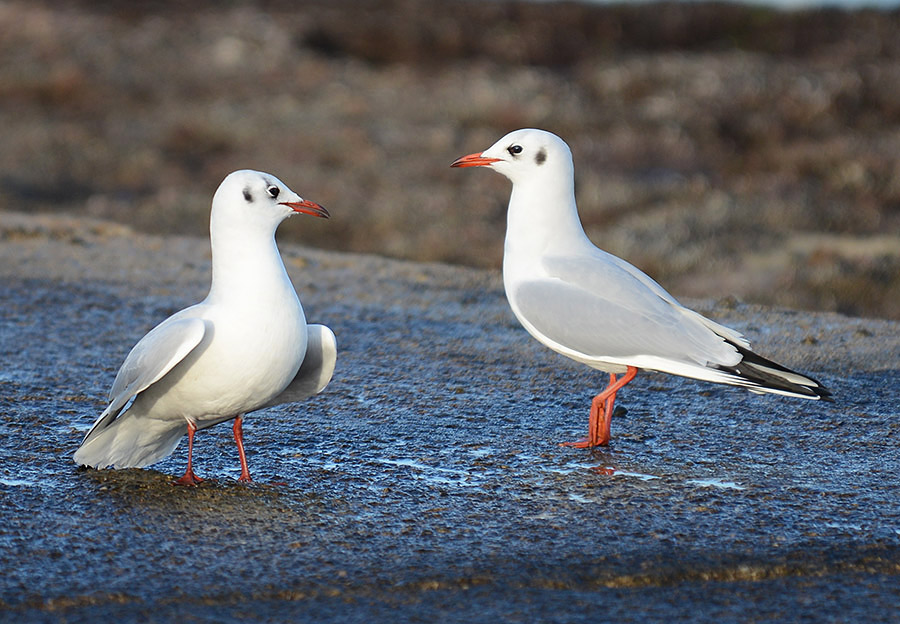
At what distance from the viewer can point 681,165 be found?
52.2 ft

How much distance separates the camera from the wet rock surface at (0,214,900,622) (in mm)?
3467

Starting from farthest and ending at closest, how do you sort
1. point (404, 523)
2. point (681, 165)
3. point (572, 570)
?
point (681, 165) < point (404, 523) < point (572, 570)

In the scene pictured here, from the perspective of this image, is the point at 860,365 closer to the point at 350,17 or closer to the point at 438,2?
the point at 350,17

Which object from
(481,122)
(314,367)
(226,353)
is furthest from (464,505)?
(481,122)

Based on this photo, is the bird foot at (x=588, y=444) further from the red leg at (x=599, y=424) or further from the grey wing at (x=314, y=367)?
the grey wing at (x=314, y=367)

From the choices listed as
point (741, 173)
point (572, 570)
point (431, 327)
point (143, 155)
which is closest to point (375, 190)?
point (143, 155)

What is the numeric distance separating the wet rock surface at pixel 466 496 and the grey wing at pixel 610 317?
43 cm

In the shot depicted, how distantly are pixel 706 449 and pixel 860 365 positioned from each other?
6.15 feet

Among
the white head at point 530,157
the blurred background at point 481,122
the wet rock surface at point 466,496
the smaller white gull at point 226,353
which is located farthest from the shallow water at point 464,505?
the blurred background at point 481,122

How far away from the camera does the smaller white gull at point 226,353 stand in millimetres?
4297

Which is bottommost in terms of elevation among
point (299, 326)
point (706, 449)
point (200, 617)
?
point (200, 617)

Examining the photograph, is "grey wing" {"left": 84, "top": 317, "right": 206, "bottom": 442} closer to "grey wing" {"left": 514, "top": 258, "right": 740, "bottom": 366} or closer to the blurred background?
"grey wing" {"left": 514, "top": 258, "right": 740, "bottom": 366}

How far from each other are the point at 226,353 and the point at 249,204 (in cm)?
62

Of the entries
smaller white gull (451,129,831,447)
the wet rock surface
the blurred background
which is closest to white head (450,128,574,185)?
smaller white gull (451,129,831,447)
